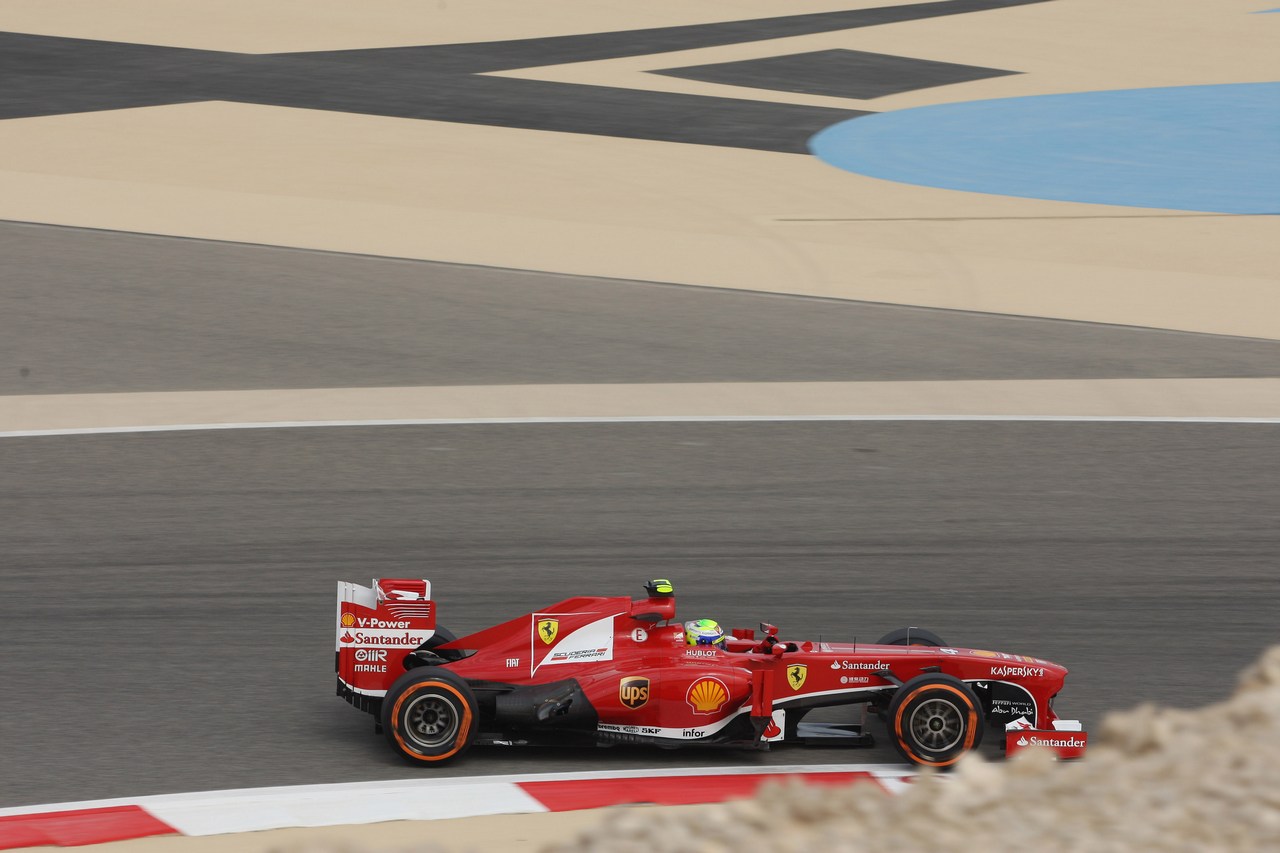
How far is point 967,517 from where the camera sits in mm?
11648

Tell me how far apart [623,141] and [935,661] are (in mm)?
17076

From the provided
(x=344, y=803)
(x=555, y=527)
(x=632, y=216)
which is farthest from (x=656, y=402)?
(x=344, y=803)

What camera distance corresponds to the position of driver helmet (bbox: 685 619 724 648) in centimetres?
840

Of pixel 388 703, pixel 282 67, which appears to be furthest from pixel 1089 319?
pixel 282 67

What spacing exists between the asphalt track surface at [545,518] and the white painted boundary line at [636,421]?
0.54 ft

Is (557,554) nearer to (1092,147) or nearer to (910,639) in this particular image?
(910,639)

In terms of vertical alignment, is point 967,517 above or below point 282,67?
below

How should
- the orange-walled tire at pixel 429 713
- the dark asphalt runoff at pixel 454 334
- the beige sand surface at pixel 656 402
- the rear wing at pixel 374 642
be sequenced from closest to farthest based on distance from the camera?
the orange-walled tire at pixel 429 713, the rear wing at pixel 374 642, the beige sand surface at pixel 656 402, the dark asphalt runoff at pixel 454 334

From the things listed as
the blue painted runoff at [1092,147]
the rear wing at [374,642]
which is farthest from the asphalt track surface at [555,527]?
the blue painted runoff at [1092,147]

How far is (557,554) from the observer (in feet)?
35.4

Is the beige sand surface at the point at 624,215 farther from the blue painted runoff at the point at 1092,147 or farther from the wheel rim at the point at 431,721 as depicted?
the wheel rim at the point at 431,721

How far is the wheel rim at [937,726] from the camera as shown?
812cm

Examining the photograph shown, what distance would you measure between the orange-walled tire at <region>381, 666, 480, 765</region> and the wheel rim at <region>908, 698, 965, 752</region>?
2009 millimetres

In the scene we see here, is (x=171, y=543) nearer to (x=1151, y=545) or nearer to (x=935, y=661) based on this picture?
(x=935, y=661)
